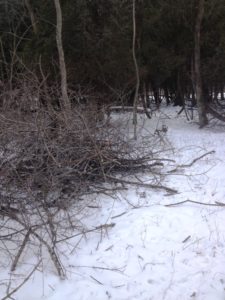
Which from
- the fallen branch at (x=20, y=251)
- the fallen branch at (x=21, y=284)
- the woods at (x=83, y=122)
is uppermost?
the woods at (x=83, y=122)

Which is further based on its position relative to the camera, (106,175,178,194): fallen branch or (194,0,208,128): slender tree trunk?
(194,0,208,128): slender tree trunk

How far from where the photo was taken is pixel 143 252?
17.3 feet

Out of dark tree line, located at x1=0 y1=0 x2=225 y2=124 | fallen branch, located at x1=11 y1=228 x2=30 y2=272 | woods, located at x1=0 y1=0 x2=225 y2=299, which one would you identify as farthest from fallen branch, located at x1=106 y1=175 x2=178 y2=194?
dark tree line, located at x1=0 y1=0 x2=225 y2=124

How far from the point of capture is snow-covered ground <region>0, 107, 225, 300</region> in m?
4.64

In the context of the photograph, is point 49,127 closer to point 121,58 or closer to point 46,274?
point 46,274

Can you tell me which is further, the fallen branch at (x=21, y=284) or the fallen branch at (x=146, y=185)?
the fallen branch at (x=146, y=185)

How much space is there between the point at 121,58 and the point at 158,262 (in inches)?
381

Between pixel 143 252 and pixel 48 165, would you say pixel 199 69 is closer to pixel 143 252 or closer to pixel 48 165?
pixel 48 165

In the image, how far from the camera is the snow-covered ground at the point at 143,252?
464cm

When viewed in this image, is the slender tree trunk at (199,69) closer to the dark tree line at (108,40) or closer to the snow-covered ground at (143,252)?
the dark tree line at (108,40)

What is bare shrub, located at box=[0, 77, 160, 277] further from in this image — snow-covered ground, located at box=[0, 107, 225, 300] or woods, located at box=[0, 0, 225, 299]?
snow-covered ground, located at box=[0, 107, 225, 300]

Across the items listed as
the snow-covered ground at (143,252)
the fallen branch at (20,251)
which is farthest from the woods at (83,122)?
the snow-covered ground at (143,252)

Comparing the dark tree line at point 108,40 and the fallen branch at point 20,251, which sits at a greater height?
the dark tree line at point 108,40

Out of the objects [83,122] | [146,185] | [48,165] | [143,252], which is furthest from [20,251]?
[83,122]
